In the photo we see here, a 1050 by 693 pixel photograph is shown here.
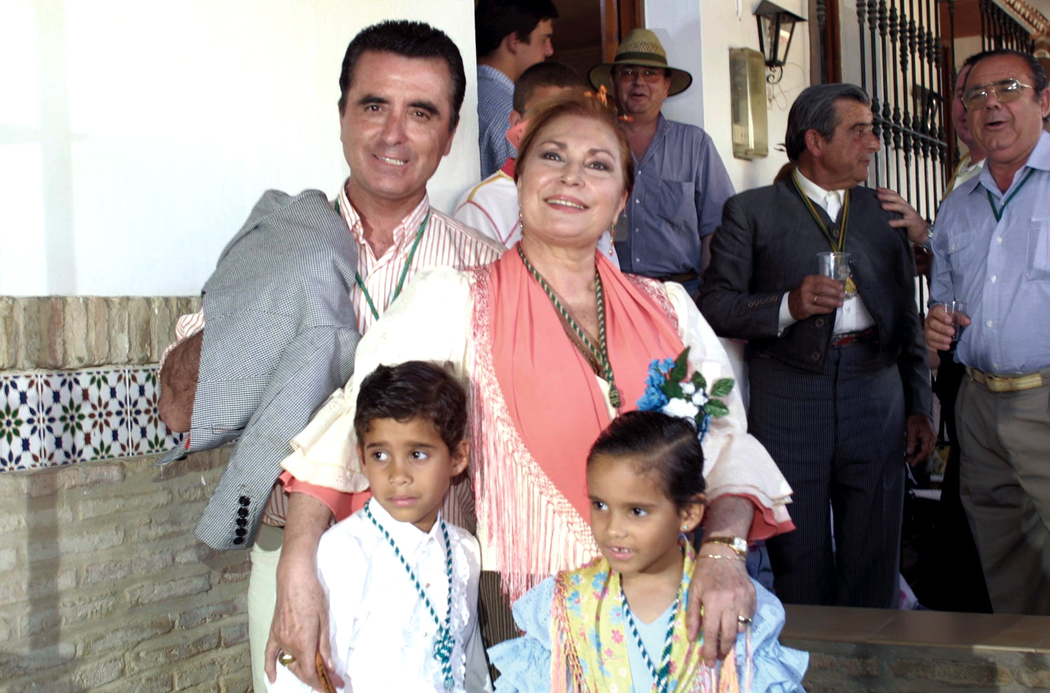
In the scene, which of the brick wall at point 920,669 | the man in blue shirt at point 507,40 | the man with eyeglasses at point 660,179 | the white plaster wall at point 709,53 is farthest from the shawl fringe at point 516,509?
the white plaster wall at point 709,53

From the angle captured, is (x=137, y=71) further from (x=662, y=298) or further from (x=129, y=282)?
(x=662, y=298)

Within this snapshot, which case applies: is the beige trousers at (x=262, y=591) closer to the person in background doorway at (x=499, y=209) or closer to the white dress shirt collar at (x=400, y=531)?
the white dress shirt collar at (x=400, y=531)

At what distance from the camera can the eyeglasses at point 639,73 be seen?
5.43 m

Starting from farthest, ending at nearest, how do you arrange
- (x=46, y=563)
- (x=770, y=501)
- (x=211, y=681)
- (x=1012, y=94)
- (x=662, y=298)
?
(x=1012, y=94), (x=211, y=681), (x=46, y=563), (x=662, y=298), (x=770, y=501)

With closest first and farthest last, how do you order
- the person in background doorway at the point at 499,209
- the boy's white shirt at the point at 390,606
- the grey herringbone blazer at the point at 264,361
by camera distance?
the boy's white shirt at the point at 390,606
the grey herringbone blazer at the point at 264,361
the person in background doorway at the point at 499,209

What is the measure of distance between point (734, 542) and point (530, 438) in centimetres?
44

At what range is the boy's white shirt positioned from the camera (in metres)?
2.11

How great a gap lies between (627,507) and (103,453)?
5.54 feet

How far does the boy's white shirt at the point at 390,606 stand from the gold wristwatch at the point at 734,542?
49 cm

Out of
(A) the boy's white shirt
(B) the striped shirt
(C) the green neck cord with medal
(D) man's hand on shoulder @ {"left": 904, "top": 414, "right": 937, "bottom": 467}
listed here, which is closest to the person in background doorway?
(B) the striped shirt

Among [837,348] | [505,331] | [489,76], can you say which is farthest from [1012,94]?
[505,331]

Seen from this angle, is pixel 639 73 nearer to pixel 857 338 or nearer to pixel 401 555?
pixel 857 338

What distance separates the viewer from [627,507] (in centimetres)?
207

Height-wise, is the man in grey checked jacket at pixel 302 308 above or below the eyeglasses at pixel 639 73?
below
